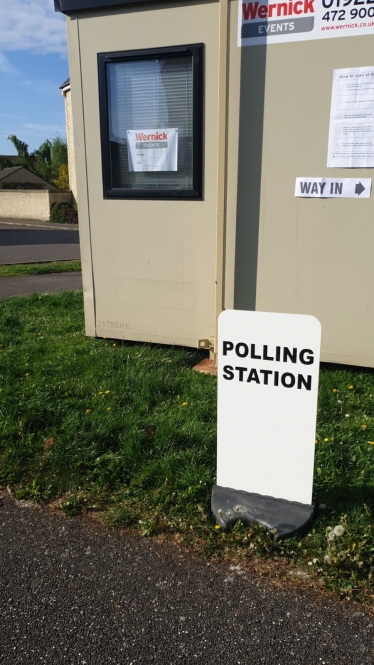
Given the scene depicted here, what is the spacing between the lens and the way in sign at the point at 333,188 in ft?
13.6

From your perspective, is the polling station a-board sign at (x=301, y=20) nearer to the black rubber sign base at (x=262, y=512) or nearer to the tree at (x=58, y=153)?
the black rubber sign base at (x=262, y=512)

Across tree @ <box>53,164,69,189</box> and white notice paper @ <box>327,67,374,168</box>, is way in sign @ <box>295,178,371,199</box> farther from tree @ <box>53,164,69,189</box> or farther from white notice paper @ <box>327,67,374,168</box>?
tree @ <box>53,164,69,189</box>

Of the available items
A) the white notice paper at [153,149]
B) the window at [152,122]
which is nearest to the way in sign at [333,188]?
the window at [152,122]

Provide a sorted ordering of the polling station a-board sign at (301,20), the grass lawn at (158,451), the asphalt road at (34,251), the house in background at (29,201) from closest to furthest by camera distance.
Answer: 1. the grass lawn at (158,451)
2. the polling station a-board sign at (301,20)
3. the asphalt road at (34,251)
4. the house in background at (29,201)

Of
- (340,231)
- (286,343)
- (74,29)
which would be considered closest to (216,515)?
(286,343)

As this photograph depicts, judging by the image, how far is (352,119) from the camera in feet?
13.3

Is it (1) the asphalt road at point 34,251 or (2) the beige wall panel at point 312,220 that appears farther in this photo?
(1) the asphalt road at point 34,251

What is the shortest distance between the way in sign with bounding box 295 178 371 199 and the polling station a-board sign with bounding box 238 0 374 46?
3.38ft

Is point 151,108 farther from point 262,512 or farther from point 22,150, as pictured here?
point 22,150

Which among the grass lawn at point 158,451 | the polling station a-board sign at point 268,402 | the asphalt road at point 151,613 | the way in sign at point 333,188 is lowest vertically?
the asphalt road at point 151,613

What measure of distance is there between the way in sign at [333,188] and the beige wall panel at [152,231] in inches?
29.6

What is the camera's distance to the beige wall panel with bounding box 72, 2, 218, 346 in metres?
4.45

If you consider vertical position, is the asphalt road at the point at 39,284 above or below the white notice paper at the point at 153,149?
below

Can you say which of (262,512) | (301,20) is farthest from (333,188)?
(262,512)
